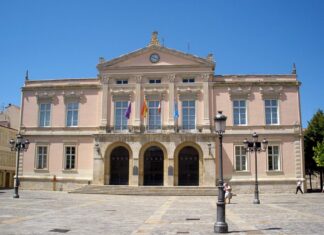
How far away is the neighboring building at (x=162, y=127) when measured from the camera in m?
39.2

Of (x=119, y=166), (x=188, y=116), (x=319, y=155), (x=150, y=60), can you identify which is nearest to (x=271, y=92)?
(x=319, y=155)

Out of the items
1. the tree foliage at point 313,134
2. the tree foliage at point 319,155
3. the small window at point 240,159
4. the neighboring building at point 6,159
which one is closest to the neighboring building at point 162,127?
the small window at point 240,159

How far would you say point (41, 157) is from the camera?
42375 millimetres

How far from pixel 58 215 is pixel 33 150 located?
25.5m

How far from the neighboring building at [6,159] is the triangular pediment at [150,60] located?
63.2 ft

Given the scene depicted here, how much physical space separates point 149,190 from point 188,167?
205 inches

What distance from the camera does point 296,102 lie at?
39969 millimetres

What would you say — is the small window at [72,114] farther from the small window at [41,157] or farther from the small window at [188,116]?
the small window at [188,116]

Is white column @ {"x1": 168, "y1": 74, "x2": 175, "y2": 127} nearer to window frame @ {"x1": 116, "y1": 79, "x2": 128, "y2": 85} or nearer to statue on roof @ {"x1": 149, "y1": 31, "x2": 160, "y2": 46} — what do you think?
statue on roof @ {"x1": 149, "y1": 31, "x2": 160, "y2": 46}

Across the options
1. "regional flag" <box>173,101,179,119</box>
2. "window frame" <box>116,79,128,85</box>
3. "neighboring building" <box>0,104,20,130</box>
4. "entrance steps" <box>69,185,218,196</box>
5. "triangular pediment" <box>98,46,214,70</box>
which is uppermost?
"triangular pediment" <box>98,46,214,70</box>

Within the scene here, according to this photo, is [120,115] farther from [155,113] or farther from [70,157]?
[70,157]

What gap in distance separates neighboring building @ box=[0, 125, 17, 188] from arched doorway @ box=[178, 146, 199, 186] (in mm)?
25536

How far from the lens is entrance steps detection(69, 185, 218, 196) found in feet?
119

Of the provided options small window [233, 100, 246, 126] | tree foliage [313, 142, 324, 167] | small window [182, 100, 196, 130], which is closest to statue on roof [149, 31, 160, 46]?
small window [182, 100, 196, 130]
